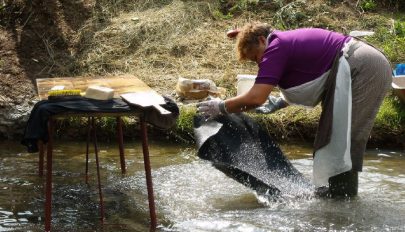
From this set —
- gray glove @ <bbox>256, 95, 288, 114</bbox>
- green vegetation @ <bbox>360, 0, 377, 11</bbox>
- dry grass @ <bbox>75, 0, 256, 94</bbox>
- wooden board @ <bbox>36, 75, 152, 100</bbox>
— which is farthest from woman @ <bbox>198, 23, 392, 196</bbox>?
green vegetation @ <bbox>360, 0, 377, 11</bbox>

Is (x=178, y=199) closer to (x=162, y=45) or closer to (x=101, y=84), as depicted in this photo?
(x=101, y=84)

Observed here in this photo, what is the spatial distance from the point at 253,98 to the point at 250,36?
1.52ft

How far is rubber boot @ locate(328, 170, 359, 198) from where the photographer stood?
509 cm

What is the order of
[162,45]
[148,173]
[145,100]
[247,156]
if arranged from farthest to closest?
[162,45]
[247,156]
[148,173]
[145,100]

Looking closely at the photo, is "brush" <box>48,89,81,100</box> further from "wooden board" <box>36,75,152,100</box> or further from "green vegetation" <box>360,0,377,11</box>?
"green vegetation" <box>360,0,377,11</box>

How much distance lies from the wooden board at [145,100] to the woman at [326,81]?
604 mm

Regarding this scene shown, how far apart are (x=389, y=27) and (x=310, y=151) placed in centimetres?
338

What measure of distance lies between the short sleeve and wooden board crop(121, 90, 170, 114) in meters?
0.70

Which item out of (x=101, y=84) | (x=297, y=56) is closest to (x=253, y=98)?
(x=297, y=56)

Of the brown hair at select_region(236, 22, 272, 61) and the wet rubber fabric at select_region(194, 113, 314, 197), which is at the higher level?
the brown hair at select_region(236, 22, 272, 61)

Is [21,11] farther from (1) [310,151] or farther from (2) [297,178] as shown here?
(2) [297,178]

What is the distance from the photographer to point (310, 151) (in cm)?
714

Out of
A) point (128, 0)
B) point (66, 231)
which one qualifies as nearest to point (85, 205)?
point (66, 231)

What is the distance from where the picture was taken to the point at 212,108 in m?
5.12
